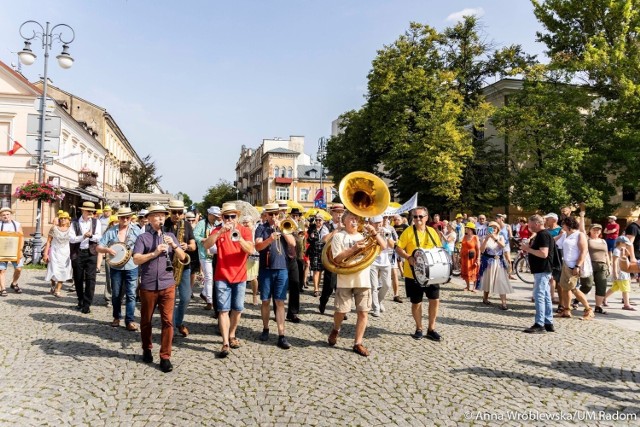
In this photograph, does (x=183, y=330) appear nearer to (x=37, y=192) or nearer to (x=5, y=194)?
(x=37, y=192)

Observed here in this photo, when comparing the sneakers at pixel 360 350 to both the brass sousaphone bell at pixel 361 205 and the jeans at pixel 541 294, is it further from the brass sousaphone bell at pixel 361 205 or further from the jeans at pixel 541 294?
the jeans at pixel 541 294

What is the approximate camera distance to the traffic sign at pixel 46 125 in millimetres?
15156

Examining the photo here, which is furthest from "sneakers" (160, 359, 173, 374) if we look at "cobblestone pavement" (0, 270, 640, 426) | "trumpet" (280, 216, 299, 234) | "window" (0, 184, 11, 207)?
"window" (0, 184, 11, 207)

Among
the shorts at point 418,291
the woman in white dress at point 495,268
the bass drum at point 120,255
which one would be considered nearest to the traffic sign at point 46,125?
the bass drum at point 120,255

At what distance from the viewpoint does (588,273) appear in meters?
8.10

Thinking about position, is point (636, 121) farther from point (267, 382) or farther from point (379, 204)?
point (267, 382)

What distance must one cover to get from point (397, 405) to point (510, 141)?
26534mm

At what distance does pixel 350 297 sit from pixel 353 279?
0.28m

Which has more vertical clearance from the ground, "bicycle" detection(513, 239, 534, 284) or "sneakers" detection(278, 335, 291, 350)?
"bicycle" detection(513, 239, 534, 284)

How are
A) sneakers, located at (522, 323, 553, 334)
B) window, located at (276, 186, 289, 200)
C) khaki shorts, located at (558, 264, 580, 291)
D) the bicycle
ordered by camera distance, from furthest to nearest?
window, located at (276, 186, 289, 200) → the bicycle → khaki shorts, located at (558, 264, 580, 291) → sneakers, located at (522, 323, 553, 334)

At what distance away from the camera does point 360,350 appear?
5586mm

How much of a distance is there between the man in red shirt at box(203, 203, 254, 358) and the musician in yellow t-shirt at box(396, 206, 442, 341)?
89.0 inches

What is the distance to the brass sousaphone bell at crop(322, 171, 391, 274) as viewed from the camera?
561 centimetres

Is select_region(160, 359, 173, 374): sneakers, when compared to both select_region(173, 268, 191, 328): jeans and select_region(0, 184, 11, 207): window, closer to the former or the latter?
select_region(173, 268, 191, 328): jeans
